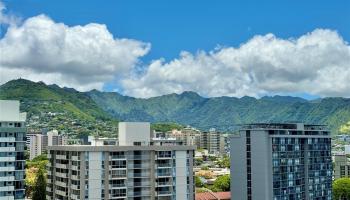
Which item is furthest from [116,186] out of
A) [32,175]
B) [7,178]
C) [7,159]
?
[32,175]

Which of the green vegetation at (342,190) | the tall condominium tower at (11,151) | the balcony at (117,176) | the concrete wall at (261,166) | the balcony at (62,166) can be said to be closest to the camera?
the tall condominium tower at (11,151)

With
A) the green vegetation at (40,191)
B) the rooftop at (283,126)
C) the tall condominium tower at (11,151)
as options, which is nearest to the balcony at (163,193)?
the tall condominium tower at (11,151)

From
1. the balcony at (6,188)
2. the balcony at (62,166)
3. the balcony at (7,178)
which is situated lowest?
the balcony at (6,188)

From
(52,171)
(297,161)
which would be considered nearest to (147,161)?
(52,171)

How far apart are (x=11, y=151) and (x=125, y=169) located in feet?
54.5

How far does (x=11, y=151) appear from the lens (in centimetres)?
6359

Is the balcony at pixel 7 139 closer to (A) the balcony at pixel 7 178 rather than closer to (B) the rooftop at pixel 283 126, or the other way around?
(A) the balcony at pixel 7 178

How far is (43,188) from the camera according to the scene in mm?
100938

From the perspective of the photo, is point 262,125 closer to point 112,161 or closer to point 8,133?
point 112,161

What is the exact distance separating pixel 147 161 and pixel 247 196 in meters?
24.0

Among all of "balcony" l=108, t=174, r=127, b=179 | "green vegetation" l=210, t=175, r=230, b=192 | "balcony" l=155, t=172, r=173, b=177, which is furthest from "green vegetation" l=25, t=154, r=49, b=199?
"green vegetation" l=210, t=175, r=230, b=192

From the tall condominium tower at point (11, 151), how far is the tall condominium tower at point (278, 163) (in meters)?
41.2

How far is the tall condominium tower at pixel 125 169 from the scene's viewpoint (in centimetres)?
6906

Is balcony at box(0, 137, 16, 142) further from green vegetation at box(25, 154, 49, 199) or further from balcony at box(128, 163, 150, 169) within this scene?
green vegetation at box(25, 154, 49, 199)
